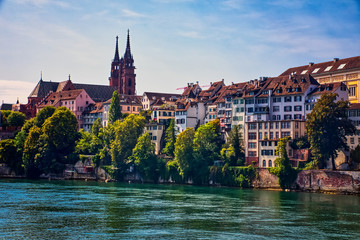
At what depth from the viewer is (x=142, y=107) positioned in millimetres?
164500

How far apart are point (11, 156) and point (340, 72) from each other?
243 feet

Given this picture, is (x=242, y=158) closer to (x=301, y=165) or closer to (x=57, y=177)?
(x=301, y=165)

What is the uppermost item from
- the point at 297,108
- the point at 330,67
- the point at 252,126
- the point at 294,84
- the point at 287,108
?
the point at 330,67

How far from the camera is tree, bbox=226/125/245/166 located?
11075 cm

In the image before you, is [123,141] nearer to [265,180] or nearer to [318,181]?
[265,180]

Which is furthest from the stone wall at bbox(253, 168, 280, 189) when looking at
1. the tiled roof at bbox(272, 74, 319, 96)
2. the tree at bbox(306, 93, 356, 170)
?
the tiled roof at bbox(272, 74, 319, 96)

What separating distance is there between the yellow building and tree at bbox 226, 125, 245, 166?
24.0 m

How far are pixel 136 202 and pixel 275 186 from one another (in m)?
30.4

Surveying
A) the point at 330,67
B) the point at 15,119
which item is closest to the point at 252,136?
the point at 330,67

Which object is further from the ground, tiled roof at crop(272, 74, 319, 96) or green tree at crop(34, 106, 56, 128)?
tiled roof at crop(272, 74, 319, 96)

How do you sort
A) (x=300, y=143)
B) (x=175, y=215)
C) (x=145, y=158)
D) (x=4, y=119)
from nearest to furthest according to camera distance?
(x=175, y=215), (x=300, y=143), (x=145, y=158), (x=4, y=119)

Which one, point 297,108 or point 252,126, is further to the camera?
point 297,108

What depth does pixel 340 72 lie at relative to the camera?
120 meters

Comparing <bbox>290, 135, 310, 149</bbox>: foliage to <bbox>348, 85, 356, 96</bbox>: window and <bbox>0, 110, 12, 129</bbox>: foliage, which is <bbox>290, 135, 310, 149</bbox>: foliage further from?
<bbox>0, 110, 12, 129</bbox>: foliage
